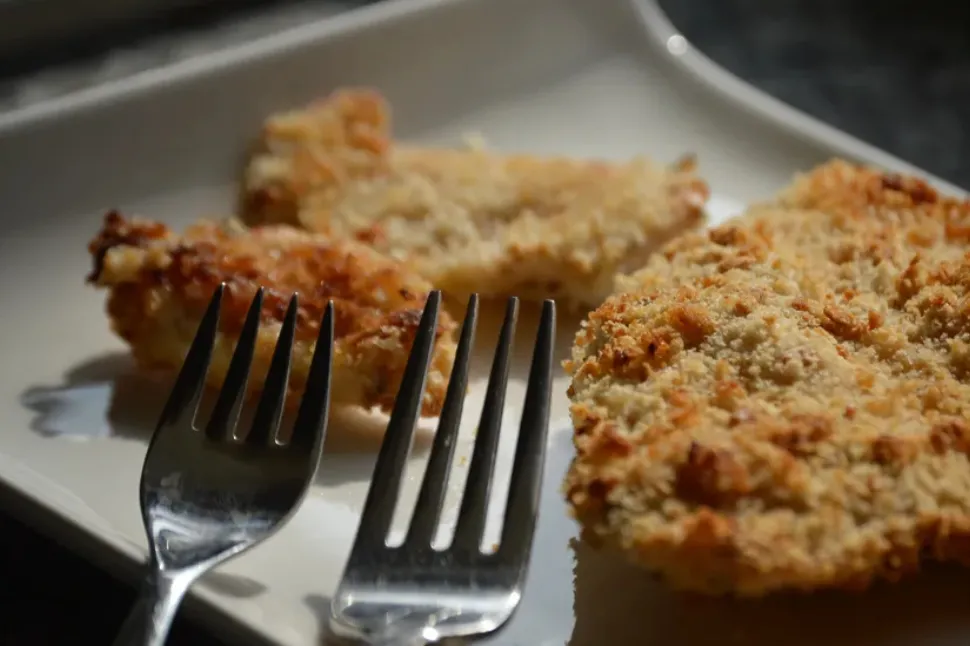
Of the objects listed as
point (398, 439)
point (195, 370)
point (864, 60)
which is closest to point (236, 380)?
point (195, 370)

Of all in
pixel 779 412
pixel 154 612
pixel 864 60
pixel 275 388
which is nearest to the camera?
pixel 154 612

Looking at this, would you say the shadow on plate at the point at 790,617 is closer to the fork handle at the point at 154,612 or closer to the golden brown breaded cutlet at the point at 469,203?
the fork handle at the point at 154,612

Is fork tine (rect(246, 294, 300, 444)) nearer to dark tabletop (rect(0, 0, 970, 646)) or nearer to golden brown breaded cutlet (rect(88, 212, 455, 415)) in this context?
golden brown breaded cutlet (rect(88, 212, 455, 415))

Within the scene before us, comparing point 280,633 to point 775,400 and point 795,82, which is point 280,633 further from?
point 795,82

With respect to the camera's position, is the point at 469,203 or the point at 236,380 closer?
the point at 236,380

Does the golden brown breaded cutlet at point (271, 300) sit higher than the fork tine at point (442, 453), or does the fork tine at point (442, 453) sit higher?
the golden brown breaded cutlet at point (271, 300)

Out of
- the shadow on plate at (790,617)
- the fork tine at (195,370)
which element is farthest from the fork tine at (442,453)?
the fork tine at (195,370)

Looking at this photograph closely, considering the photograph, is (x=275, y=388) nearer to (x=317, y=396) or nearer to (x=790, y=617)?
(x=317, y=396)
